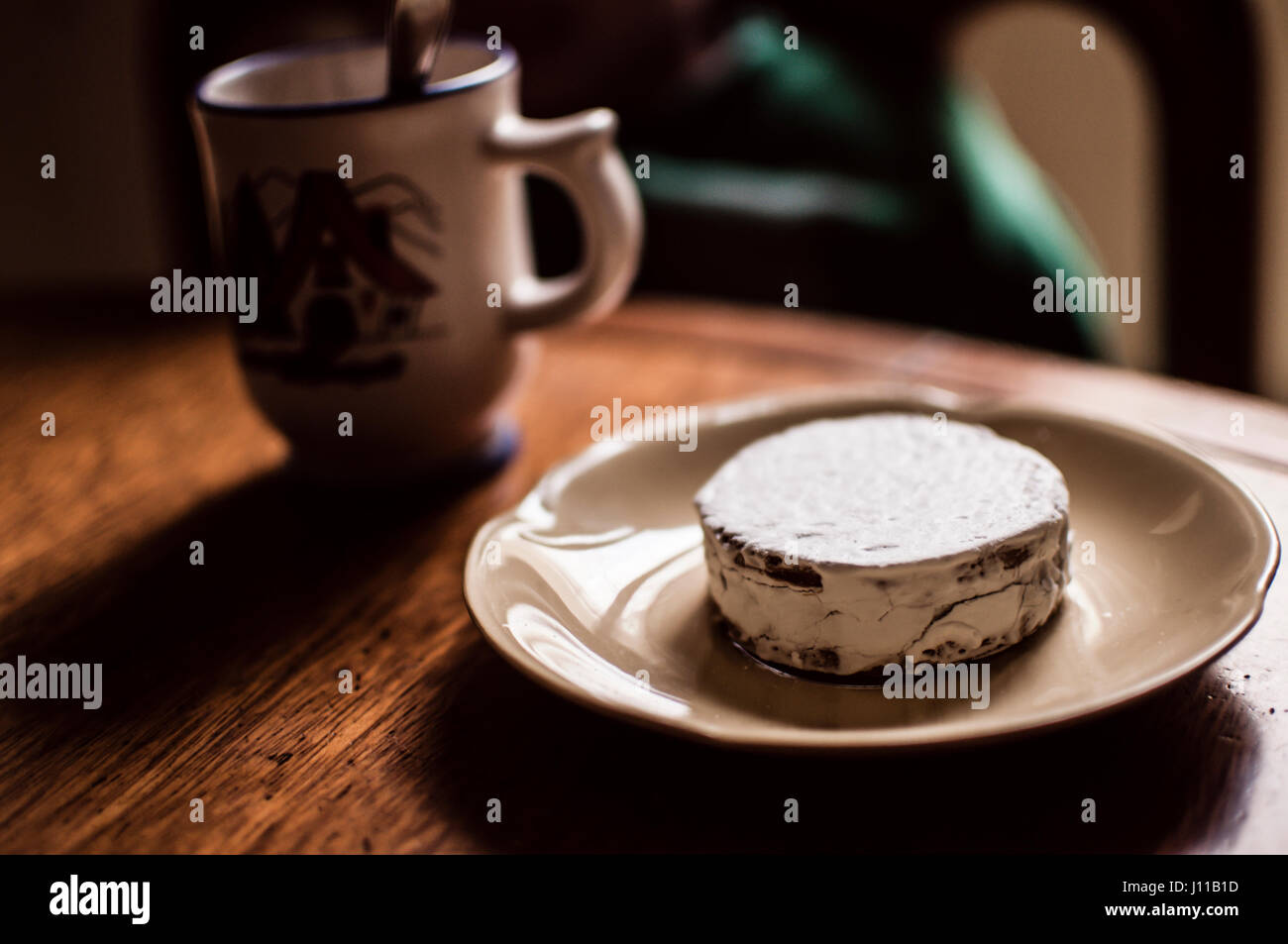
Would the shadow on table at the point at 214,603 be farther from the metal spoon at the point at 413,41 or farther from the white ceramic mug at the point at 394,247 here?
the metal spoon at the point at 413,41

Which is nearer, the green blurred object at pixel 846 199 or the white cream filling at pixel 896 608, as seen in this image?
the white cream filling at pixel 896 608

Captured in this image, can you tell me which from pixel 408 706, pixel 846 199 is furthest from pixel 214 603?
pixel 846 199

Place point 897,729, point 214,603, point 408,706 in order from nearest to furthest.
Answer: point 897,729 < point 408,706 < point 214,603

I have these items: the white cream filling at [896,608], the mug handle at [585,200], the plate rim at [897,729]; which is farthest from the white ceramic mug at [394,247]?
the white cream filling at [896,608]

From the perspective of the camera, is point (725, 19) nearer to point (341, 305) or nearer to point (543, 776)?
point (341, 305)

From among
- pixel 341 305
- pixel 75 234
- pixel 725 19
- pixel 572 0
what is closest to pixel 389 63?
pixel 341 305

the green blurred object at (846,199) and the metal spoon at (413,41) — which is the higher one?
the metal spoon at (413,41)

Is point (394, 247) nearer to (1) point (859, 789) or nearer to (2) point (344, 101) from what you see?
(2) point (344, 101)

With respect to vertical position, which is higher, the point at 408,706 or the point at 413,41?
the point at 413,41
